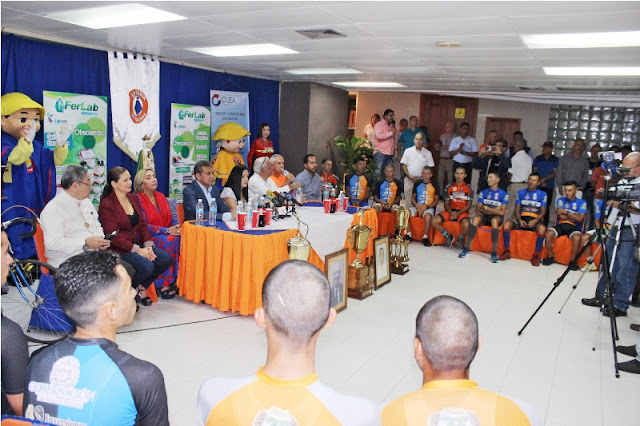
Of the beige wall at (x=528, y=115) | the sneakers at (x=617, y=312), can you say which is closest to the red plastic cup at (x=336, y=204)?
the sneakers at (x=617, y=312)

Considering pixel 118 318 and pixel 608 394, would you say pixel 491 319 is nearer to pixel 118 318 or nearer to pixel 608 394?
pixel 608 394

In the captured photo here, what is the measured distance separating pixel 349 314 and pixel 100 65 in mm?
3963

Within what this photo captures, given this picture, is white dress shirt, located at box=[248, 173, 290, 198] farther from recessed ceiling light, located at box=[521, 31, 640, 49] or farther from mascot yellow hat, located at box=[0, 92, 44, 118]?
recessed ceiling light, located at box=[521, 31, 640, 49]

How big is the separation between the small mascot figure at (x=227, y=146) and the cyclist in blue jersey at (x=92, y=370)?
18.9 feet

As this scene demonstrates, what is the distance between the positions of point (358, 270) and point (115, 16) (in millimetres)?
3034

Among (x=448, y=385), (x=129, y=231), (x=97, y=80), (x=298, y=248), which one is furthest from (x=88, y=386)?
(x=97, y=80)

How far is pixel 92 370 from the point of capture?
4.53 feet

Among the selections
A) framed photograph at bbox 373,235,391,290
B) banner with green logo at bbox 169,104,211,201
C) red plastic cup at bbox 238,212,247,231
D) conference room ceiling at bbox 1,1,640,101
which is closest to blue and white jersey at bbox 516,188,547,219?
conference room ceiling at bbox 1,1,640,101

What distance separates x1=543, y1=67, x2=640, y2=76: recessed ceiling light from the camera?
17.5ft

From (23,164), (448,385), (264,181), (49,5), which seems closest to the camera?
(448,385)

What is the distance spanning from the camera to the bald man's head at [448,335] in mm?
1386

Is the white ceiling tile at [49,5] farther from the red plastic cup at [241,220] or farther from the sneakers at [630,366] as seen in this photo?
the sneakers at [630,366]

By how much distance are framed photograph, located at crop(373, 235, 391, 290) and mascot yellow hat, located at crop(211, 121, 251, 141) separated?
2923 millimetres

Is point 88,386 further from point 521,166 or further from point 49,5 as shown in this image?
point 521,166
